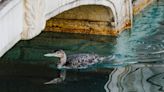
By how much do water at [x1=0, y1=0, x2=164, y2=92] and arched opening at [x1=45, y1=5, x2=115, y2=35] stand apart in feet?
0.56

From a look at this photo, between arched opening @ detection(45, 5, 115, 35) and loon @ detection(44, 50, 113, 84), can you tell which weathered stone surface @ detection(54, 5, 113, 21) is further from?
loon @ detection(44, 50, 113, 84)

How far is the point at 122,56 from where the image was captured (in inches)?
476

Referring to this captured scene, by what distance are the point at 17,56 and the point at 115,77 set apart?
2.73 meters

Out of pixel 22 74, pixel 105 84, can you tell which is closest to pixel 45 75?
pixel 22 74

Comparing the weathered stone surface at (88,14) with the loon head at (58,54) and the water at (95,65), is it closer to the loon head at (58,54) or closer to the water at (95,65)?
the water at (95,65)

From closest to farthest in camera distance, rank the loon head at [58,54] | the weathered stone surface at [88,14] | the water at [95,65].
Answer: the water at [95,65]
the loon head at [58,54]
the weathered stone surface at [88,14]

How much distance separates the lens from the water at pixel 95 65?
9.97 m

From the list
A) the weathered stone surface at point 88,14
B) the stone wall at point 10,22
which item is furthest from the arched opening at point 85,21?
the stone wall at point 10,22

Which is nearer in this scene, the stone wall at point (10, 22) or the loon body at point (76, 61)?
the stone wall at point (10, 22)

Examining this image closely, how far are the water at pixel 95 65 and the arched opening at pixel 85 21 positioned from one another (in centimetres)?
17

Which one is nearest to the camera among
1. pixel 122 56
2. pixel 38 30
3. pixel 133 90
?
pixel 38 30

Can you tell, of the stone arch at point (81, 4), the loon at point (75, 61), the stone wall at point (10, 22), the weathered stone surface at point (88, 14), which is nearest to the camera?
the stone wall at point (10, 22)

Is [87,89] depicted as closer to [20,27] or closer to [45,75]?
[45,75]

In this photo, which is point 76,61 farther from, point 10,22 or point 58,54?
point 10,22
